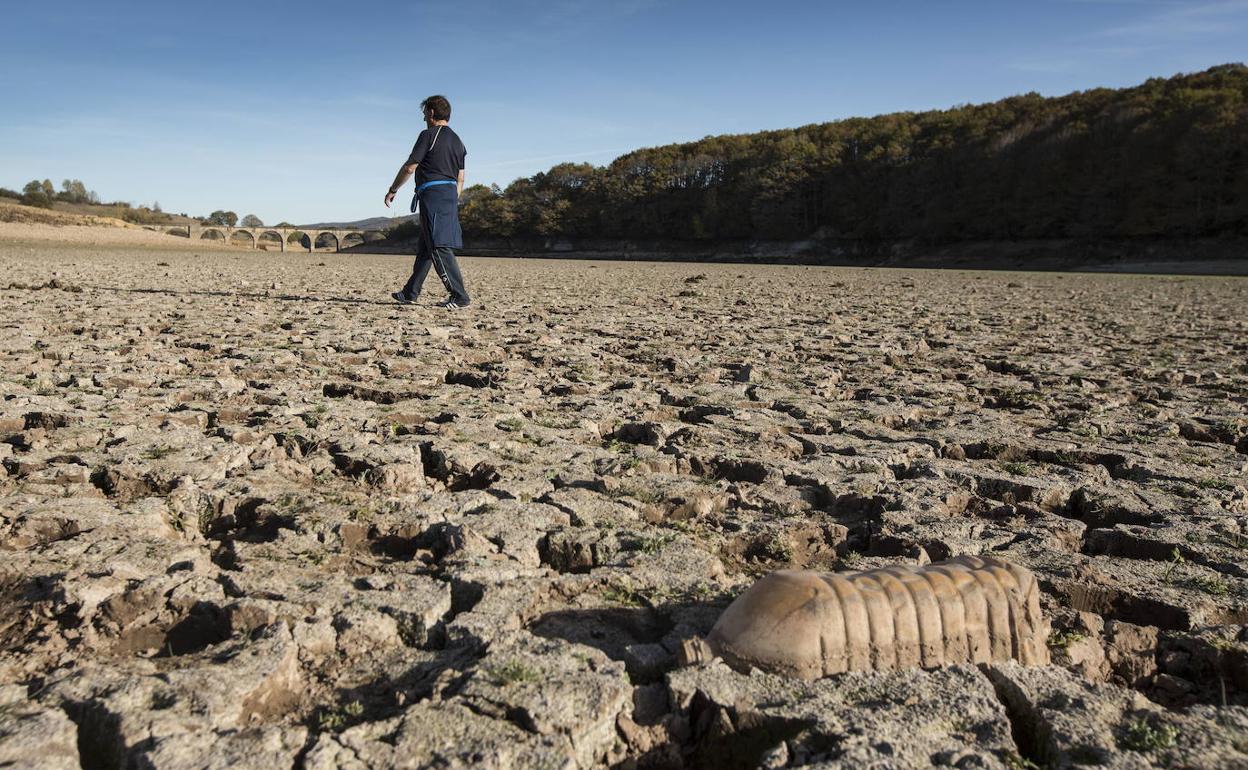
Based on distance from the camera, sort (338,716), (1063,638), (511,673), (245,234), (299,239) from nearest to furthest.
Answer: (338,716) < (511,673) < (1063,638) < (245,234) < (299,239)

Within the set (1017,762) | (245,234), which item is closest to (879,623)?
(1017,762)

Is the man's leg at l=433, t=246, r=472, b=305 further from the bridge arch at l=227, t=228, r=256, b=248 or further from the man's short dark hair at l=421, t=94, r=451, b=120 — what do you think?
the bridge arch at l=227, t=228, r=256, b=248

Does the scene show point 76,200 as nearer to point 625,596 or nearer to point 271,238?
point 271,238

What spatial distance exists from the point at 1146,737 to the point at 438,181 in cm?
785

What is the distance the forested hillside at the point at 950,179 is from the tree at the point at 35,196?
3372 cm

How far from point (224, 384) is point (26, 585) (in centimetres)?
248

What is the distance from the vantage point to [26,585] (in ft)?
6.45

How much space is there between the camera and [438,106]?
26.6 feet

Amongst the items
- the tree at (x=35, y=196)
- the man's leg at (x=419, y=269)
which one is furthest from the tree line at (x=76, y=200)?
the man's leg at (x=419, y=269)

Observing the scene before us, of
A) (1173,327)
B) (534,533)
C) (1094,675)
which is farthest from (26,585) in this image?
(1173,327)

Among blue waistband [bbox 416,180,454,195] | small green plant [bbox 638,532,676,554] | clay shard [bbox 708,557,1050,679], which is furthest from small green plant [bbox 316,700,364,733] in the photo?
blue waistband [bbox 416,180,454,195]

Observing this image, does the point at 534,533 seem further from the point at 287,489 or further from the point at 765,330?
the point at 765,330

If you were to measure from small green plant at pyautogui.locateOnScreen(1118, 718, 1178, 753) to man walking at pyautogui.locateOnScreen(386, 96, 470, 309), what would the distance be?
760 centimetres

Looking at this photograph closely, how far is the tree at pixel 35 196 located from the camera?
68125 millimetres
